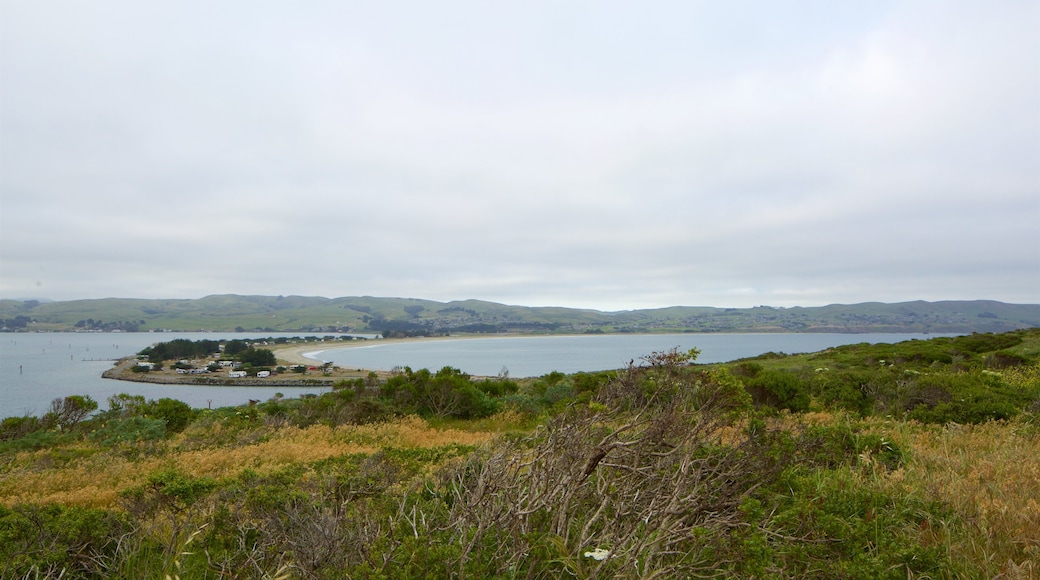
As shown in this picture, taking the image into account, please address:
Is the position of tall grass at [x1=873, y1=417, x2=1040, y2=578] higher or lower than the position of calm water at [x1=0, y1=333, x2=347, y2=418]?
higher

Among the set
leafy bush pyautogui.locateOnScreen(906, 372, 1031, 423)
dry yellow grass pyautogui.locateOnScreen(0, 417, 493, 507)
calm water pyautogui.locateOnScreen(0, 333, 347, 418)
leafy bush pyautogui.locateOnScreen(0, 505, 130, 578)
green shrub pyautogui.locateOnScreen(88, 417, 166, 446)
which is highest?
→ leafy bush pyautogui.locateOnScreen(906, 372, 1031, 423)

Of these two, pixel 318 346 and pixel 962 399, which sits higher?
pixel 962 399

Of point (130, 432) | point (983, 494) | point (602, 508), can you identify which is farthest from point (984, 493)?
point (130, 432)

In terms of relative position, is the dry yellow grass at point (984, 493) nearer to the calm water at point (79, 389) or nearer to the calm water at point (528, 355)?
the calm water at point (528, 355)

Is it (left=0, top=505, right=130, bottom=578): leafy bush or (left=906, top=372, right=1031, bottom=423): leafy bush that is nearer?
(left=0, top=505, right=130, bottom=578): leafy bush

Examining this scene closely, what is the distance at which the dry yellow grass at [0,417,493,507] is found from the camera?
23.0ft

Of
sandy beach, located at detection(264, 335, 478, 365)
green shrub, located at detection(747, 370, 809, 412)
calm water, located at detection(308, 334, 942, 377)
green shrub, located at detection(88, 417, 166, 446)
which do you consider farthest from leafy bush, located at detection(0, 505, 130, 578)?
sandy beach, located at detection(264, 335, 478, 365)

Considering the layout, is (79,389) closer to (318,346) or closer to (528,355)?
(528,355)

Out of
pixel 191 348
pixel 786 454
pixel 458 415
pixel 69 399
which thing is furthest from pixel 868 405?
pixel 191 348

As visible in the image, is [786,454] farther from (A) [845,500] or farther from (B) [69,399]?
(B) [69,399]

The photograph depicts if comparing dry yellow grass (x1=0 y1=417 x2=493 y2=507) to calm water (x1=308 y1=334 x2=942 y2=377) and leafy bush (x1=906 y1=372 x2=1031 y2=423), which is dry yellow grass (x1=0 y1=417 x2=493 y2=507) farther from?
calm water (x1=308 y1=334 x2=942 y2=377)

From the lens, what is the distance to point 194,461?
29.0 feet

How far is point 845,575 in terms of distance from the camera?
2721 mm

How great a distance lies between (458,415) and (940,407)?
11.1 meters
